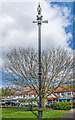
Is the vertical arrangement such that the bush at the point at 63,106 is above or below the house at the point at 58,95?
below

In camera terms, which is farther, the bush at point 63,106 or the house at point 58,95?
the house at point 58,95

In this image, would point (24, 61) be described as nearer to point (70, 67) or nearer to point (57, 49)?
point (57, 49)

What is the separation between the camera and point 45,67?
1902 centimetres

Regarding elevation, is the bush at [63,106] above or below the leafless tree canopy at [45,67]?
below

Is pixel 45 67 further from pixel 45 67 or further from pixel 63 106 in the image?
pixel 63 106

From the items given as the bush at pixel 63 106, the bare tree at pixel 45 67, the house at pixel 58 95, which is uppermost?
the bare tree at pixel 45 67

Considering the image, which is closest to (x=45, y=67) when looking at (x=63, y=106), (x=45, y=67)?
(x=45, y=67)

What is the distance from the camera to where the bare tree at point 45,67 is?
60.2ft

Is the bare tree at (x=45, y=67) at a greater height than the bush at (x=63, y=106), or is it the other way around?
the bare tree at (x=45, y=67)

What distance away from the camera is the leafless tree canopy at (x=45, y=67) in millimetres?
18344

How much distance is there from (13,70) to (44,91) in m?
4.95

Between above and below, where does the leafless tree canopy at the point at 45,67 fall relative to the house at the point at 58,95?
above

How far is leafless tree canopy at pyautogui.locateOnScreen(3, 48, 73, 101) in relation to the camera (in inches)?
722

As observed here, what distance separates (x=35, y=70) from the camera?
711 inches
